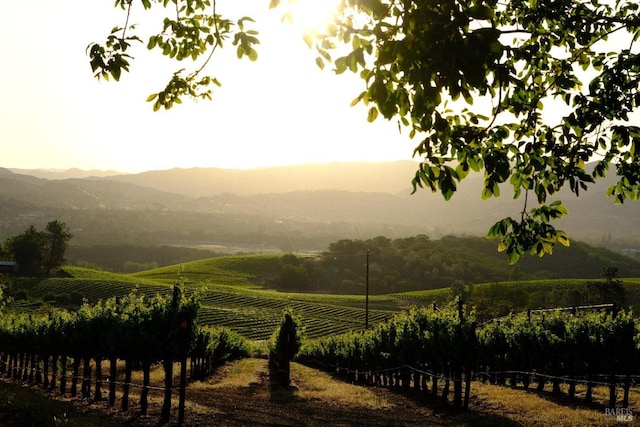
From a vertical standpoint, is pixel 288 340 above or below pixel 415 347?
below

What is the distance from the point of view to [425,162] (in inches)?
224

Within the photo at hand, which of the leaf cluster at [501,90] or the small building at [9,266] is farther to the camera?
the small building at [9,266]

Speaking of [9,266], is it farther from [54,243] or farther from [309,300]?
[309,300]

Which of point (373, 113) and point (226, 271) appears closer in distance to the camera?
point (373, 113)

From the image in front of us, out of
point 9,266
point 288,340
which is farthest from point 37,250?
point 288,340

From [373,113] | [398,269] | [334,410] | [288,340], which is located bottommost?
[398,269]

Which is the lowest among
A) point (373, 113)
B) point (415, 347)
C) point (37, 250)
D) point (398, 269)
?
point (398, 269)

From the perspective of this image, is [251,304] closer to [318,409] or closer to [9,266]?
[9,266]

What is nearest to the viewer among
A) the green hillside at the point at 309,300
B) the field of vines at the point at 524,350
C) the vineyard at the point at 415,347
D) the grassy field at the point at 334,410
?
the grassy field at the point at 334,410

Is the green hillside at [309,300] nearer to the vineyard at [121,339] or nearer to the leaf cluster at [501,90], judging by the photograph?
the vineyard at [121,339]

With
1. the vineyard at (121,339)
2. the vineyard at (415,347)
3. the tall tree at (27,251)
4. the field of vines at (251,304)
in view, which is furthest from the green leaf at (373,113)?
the tall tree at (27,251)

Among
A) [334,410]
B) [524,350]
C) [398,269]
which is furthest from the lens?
[398,269]

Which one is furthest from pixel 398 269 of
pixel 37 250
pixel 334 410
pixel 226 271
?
pixel 334 410

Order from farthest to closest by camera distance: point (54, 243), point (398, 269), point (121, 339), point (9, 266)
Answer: point (398, 269) → point (54, 243) → point (9, 266) → point (121, 339)
